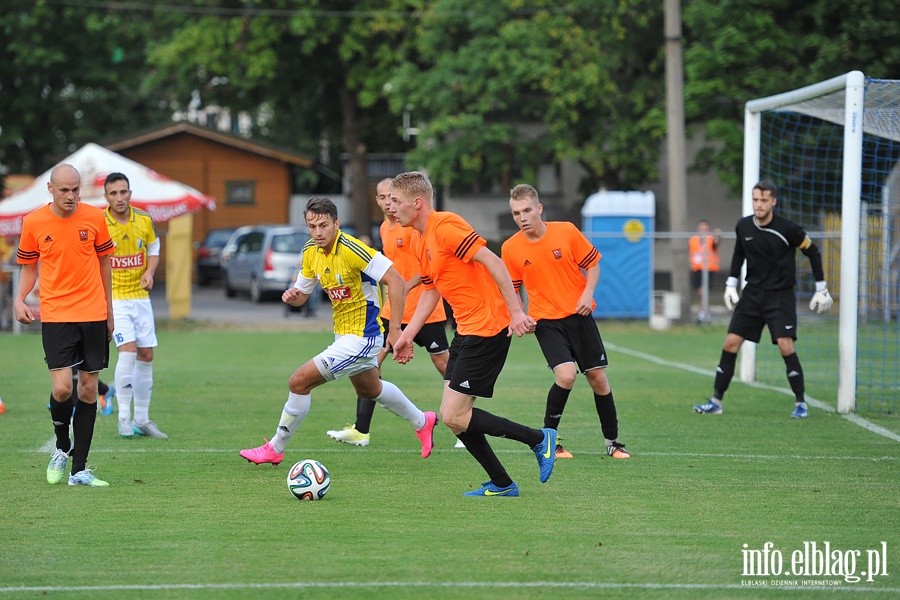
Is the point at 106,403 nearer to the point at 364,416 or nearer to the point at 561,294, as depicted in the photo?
the point at 364,416

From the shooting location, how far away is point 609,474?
8.09m

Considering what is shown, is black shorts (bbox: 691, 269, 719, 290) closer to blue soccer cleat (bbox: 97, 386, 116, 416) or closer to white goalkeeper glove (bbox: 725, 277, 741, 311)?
white goalkeeper glove (bbox: 725, 277, 741, 311)

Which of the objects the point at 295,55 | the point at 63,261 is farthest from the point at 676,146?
the point at 295,55

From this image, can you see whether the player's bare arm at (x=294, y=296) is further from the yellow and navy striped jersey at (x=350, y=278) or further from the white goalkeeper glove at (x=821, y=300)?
the white goalkeeper glove at (x=821, y=300)

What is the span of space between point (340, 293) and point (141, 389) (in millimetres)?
2662

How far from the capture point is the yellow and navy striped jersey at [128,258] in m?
9.73

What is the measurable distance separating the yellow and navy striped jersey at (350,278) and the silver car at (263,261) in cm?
1956

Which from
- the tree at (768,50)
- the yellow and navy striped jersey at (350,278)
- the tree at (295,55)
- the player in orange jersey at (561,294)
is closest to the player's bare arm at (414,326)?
the yellow and navy striped jersey at (350,278)

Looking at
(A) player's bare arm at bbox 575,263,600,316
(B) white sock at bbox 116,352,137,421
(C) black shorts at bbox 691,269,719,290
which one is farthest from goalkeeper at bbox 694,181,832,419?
(C) black shorts at bbox 691,269,719,290

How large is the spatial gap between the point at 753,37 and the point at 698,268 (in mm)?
5438

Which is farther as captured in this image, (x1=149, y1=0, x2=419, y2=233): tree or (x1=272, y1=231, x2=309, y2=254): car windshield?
(x1=149, y1=0, x2=419, y2=233): tree

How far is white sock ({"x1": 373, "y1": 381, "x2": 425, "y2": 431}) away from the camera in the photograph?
852cm

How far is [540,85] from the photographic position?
30.5 m

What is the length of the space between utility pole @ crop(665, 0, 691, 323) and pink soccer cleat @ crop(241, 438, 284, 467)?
15849 millimetres
